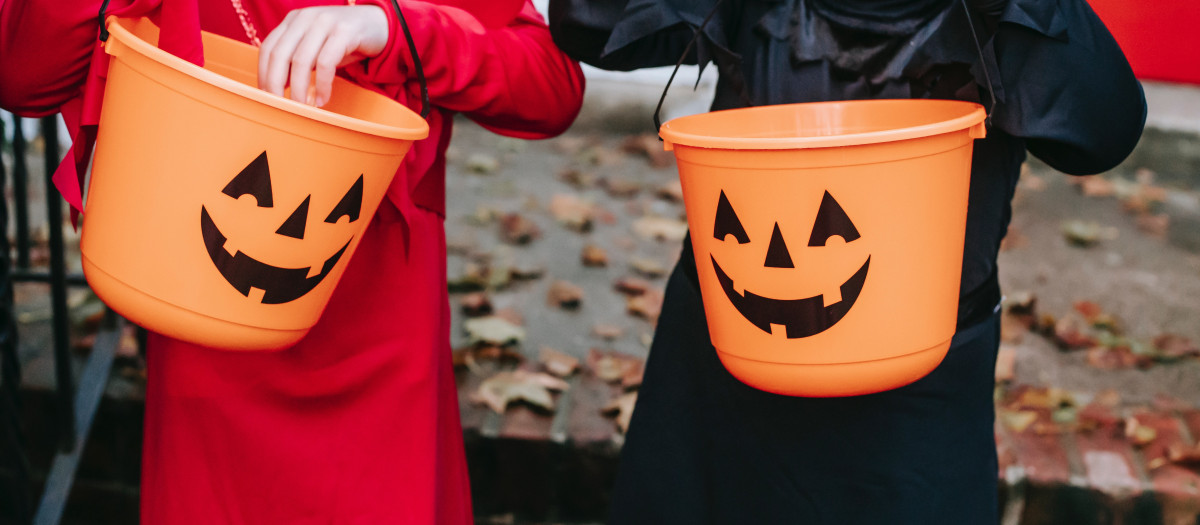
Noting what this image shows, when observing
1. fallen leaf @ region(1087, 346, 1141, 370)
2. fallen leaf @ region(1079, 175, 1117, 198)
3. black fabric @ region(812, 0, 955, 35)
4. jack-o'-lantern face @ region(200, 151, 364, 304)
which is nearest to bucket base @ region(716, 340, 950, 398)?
black fabric @ region(812, 0, 955, 35)

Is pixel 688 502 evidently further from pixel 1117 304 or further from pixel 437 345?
pixel 1117 304

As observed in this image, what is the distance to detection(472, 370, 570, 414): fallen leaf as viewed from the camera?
239cm

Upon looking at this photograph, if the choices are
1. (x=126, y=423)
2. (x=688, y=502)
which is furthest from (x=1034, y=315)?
(x=126, y=423)

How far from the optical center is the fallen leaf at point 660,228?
11.4 feet

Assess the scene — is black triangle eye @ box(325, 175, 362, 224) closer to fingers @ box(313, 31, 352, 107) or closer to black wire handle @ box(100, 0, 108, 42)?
fingers @ box(313, 31, 352, 107)

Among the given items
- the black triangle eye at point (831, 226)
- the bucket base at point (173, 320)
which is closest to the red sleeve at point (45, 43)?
the bucket base at point (173, 320)

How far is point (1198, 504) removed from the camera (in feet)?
7.00

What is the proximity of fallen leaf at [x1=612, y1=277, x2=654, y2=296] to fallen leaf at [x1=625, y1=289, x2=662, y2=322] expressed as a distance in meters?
0.03

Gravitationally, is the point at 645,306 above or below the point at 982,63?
below

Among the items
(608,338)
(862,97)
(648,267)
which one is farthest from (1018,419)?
(862,97)

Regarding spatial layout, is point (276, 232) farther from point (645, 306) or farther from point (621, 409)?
point (645, 306)

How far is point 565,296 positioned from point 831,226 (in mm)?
1898

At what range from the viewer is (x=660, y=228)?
3.52 meters

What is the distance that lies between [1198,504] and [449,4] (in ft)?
6.31
